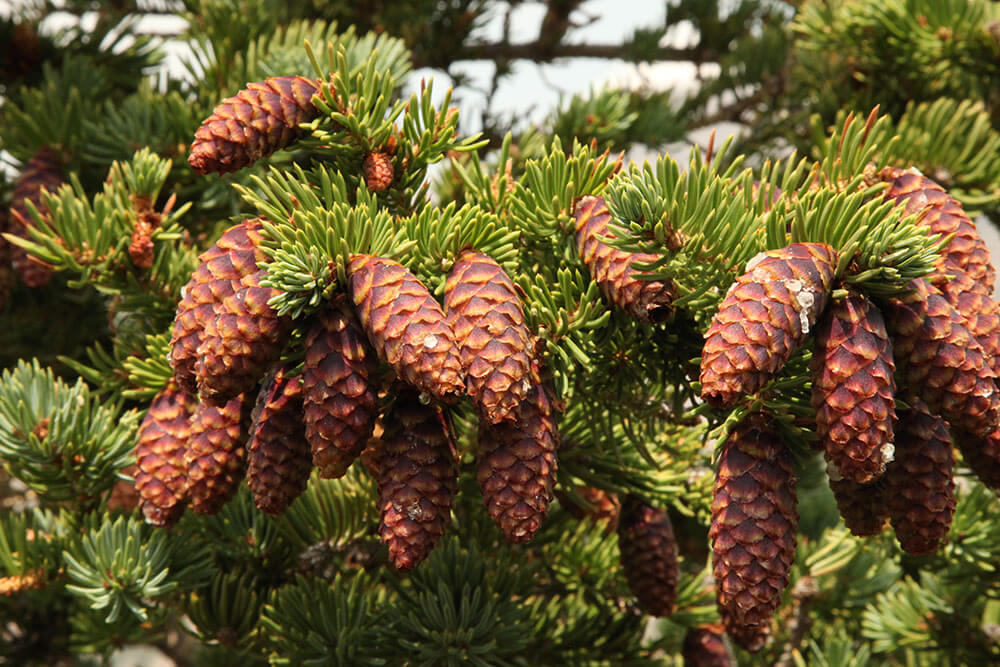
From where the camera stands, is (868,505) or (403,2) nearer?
(868,505)

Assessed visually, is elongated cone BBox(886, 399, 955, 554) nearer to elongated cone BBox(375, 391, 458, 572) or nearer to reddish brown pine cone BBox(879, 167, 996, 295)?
reddish brown pine cone BBox(879, 167, 996, 295)

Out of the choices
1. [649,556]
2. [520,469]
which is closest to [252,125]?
[520,469]

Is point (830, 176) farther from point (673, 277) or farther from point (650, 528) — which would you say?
point (650, 528)

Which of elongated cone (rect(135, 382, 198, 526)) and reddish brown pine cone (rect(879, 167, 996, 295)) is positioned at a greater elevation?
reddish brown pine cone (rect(879, 167, 996, 295))

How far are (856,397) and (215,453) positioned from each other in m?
0.57

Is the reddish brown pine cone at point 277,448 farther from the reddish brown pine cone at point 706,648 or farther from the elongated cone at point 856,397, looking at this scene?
the reddish brown pine cone at point 706,648

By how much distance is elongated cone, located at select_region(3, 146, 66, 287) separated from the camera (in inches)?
51.6

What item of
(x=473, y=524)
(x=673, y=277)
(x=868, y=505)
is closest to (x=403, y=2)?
(x=473, y=524)

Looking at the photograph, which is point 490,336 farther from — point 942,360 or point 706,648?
point 706,648

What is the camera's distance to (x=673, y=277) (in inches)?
31.1

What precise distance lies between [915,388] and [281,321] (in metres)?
0.49

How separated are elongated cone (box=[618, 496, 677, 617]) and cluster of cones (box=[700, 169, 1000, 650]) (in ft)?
1.20

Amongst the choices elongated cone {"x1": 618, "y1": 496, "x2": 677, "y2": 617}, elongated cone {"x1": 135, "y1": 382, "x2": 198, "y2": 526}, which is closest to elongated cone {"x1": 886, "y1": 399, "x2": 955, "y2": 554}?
elongated cone {"x1": 618, "y1": 496, "x2": 677, "y2": 617}

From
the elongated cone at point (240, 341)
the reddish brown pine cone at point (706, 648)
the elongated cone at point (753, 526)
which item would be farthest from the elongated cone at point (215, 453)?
the reddish brown pine cone at point (706, 648)
